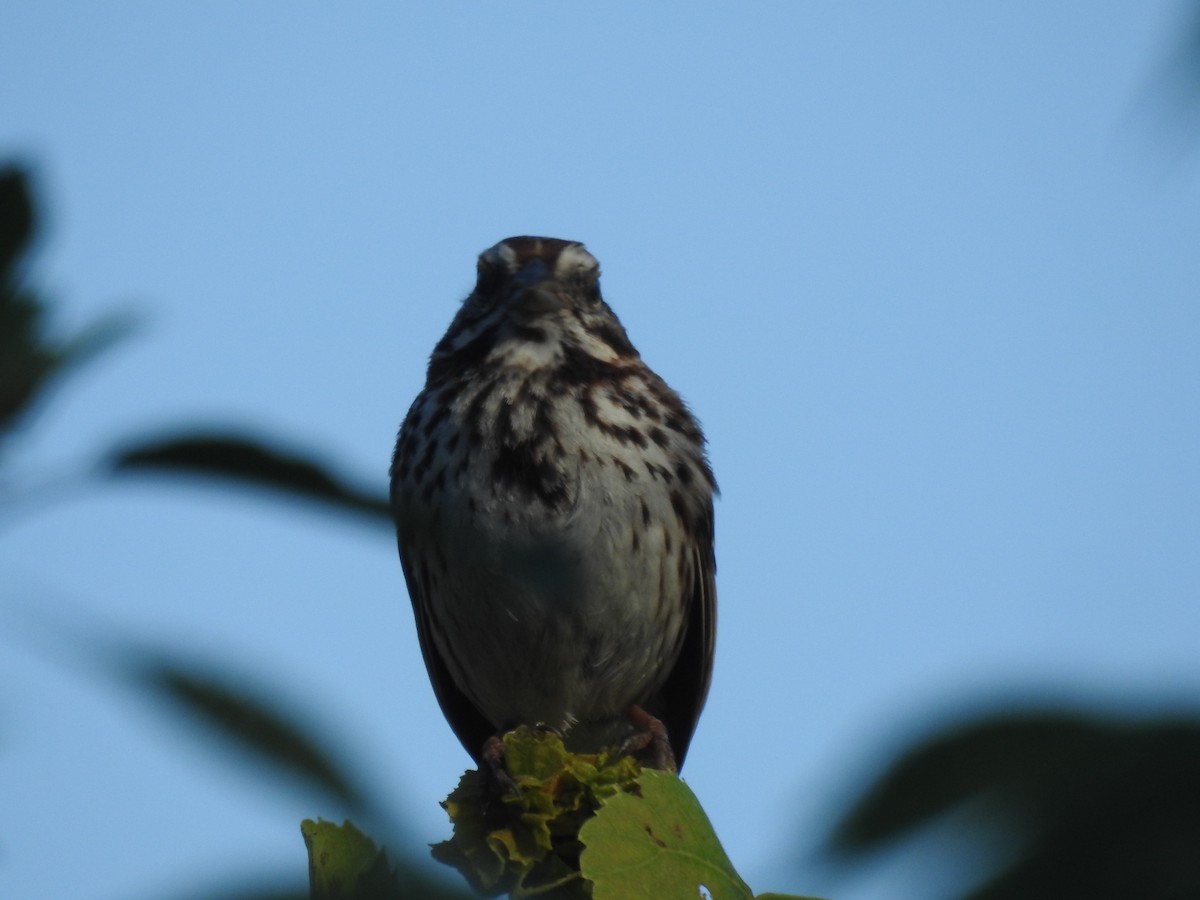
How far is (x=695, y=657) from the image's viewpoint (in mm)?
7086

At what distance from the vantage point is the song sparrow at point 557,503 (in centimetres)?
607

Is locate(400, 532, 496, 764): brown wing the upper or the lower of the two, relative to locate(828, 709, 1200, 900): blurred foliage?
upper

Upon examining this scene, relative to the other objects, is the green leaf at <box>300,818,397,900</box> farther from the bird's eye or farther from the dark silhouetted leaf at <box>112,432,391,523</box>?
the bird's eye

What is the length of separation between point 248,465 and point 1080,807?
2.50 feet

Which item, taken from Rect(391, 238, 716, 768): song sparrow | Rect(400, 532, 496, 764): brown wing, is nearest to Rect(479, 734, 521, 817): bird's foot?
Rect(391, 238, 716, 768): song sparrow

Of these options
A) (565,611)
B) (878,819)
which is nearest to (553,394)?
(565,611)

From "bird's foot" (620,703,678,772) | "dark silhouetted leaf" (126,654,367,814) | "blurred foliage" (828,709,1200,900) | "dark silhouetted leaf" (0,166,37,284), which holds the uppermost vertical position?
"bird's foot" (620,703,678,772)

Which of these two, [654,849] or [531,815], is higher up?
[531,815]

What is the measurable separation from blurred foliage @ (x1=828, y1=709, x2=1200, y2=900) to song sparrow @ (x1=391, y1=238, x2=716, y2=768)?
5007mm

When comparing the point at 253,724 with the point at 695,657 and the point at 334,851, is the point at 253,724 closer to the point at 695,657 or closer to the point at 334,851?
the point at 334,851

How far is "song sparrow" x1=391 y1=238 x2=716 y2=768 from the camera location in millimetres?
6074

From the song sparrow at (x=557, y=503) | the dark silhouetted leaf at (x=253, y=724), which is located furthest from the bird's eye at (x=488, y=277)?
the dark silhouetted leaf at (x=253, y=724)

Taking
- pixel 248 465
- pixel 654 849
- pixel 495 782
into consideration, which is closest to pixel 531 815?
pixel 495 782

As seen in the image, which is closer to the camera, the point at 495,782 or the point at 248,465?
the point at 248,465
